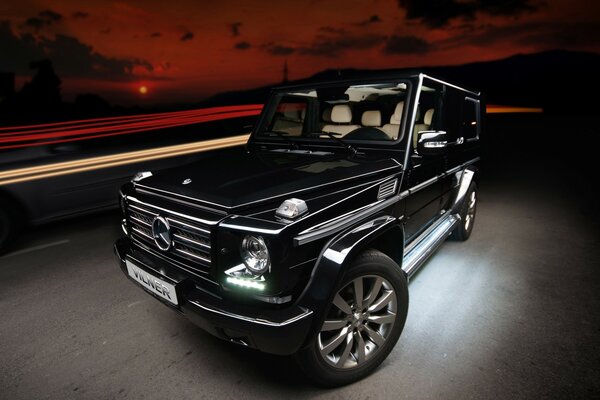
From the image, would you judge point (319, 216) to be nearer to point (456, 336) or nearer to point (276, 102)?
point (456, 336)

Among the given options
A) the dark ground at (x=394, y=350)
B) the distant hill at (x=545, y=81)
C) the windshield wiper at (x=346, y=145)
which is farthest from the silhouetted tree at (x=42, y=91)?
the distant hill at (x=545, y=81)

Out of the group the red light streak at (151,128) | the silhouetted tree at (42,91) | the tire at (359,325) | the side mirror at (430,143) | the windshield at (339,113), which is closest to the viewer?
the tire at (359,325)

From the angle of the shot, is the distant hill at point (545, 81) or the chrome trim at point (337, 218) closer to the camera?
the chrome trim at point (337, 218)

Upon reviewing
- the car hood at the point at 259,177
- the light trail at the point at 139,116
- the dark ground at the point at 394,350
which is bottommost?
the dark ground at the point at 394,350

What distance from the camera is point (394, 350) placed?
2561mm

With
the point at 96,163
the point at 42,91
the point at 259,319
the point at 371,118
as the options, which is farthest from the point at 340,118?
the point at 42,91

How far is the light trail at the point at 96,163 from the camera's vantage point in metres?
4.44

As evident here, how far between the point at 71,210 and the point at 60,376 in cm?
303

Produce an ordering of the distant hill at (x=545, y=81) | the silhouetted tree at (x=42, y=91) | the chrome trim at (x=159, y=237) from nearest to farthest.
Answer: the chrome trim at (x=159, y=237) < the silhouetted tree at (x=42, y=91) < the distant hill at (x=545, y=81)

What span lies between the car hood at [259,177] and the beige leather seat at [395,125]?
0.28 metres

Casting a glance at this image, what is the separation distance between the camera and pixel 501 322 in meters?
2.88

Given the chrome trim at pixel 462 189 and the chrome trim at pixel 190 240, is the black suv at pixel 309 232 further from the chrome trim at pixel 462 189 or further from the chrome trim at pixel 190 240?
the chrome trim at pixel 462 189

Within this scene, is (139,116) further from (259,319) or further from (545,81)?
(545,81)

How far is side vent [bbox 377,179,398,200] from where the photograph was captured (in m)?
2.38
